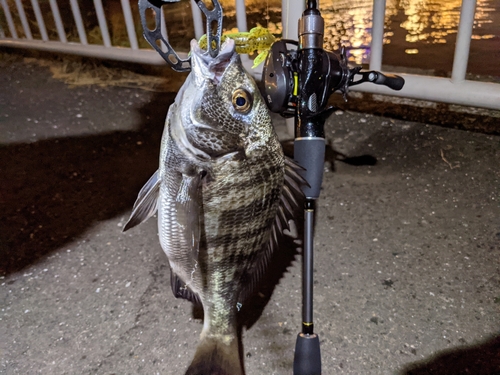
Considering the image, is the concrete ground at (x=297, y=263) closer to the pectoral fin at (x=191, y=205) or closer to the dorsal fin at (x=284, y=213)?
the dorsal fin at (x=284, y=213)

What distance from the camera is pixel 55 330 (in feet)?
7.15

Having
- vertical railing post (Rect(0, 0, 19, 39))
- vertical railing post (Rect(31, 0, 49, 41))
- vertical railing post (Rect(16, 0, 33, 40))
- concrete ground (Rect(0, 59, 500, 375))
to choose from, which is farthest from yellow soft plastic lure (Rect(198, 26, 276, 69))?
vertical railing post (Rect(0, 0, 19, 39))

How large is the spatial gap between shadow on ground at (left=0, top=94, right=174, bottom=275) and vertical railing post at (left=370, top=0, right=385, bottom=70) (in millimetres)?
2047

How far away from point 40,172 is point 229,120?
2.68 m

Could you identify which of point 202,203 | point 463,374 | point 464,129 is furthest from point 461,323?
point 464,129

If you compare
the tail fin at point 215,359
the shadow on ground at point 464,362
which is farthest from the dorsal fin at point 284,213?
the shadow on ground at point 464,362

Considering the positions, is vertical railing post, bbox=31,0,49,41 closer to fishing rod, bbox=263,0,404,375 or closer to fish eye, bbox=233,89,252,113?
fishing rod, bbox=263,0,404,375

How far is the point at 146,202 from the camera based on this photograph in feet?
5.16

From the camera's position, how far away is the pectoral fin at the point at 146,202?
1537mm

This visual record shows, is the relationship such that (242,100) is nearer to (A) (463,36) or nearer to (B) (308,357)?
(B) (308,357)

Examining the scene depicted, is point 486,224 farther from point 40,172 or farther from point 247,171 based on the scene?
point 40,172

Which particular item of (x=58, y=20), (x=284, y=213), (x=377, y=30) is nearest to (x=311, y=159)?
(x=284, y=213)

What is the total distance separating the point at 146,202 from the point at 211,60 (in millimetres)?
626

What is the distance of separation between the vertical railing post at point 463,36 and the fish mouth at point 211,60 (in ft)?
6.68
